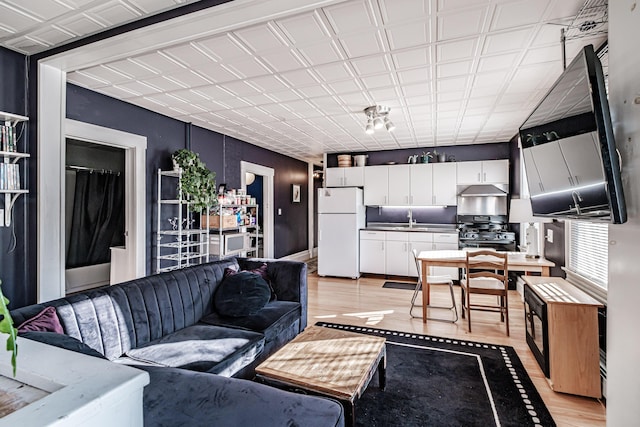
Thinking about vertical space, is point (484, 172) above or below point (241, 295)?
above

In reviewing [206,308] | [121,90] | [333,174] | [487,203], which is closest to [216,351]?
[206,308]

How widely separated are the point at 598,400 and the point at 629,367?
1253 millimetres

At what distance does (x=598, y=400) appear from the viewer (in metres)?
2.20

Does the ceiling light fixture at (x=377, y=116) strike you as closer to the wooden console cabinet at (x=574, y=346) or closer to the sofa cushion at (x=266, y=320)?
the sofa cushion at (x=266, y=320)

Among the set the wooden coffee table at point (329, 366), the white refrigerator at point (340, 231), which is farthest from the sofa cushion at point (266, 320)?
the white refrigerator at point (340, 231)

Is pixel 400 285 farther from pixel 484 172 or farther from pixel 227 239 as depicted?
pixel 227 239

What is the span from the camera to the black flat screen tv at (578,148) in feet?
4.29

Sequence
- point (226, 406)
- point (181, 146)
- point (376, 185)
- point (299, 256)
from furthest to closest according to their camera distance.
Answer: point (299, 256)
point (376, 185)
point (181, 146)
point (226, 406)

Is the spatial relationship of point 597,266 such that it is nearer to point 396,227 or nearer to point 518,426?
point 518,426

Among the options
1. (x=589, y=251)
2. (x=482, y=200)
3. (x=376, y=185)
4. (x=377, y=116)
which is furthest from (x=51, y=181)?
(x=482, y=200)

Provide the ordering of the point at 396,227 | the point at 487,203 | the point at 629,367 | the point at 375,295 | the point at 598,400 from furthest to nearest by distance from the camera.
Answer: the point at 396,227 < the point at 487,203 < the point at 375,295 < the point at 598,400 < the point at 629,367

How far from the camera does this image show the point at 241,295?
9.04ft

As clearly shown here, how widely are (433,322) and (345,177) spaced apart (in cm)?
345

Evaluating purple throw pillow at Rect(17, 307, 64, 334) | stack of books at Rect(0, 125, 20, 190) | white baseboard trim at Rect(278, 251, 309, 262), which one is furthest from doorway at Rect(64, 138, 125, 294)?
purple throw pillow at Rect(17, 307, 64, 334)
